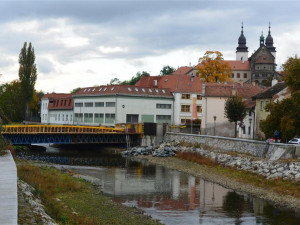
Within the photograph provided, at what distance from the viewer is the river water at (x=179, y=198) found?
72.3ft

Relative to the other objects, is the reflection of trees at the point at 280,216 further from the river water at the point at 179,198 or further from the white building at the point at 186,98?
the white building at the point at 186,98

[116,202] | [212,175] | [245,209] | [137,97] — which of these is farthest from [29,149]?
[245,209]

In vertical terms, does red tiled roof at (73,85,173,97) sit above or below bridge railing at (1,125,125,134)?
above

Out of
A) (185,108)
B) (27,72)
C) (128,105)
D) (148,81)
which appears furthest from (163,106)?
(27,72)

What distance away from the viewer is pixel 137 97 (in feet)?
232

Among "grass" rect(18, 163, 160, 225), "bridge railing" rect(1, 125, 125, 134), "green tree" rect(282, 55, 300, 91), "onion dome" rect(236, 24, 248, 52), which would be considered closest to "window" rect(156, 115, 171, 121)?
"bridge railing" rect(1, 125, 125, 134)

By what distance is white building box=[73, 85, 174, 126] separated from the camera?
69.4m

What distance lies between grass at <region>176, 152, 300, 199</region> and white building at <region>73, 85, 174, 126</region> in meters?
26.7

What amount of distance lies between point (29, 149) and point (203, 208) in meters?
41.3

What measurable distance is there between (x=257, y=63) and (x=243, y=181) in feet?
342

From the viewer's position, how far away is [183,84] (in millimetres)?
75938

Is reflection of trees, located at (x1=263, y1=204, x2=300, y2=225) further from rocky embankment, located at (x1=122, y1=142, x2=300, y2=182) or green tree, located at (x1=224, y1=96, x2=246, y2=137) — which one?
green tree, located at (x1=224, y1=96, x2=246, y2=137)

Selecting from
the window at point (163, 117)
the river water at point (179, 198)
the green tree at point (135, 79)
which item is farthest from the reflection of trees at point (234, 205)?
the green tree at point (135, 79)

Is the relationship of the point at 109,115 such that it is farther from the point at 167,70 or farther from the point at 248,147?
the point at 167,70
